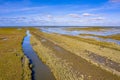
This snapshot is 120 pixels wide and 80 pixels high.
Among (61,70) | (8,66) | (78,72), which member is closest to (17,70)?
(8,66)

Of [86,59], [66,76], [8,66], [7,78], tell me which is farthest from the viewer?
[86,59]

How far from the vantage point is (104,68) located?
631 inches

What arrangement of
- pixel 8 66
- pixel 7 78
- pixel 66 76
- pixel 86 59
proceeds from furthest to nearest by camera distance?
pixel 86 59
pixel 8 66
pixel 66 76
pixel 7 78

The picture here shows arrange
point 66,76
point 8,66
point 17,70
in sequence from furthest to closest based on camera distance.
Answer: point 8,66
point 17,70
point 66,76

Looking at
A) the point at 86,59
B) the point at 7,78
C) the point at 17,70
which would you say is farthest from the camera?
the point at 86,59

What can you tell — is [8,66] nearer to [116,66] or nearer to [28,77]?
[28,77]

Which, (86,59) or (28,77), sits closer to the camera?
(28,77)

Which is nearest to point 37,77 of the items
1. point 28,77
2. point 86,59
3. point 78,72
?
point 28,77

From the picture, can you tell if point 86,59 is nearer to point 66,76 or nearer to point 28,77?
point 66,76

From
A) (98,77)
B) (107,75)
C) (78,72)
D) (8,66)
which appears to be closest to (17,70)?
(8,66)

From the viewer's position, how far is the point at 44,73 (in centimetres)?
1459

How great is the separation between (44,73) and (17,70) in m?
2.64

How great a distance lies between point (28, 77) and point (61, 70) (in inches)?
145

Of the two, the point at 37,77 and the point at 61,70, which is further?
the point at 61,70
